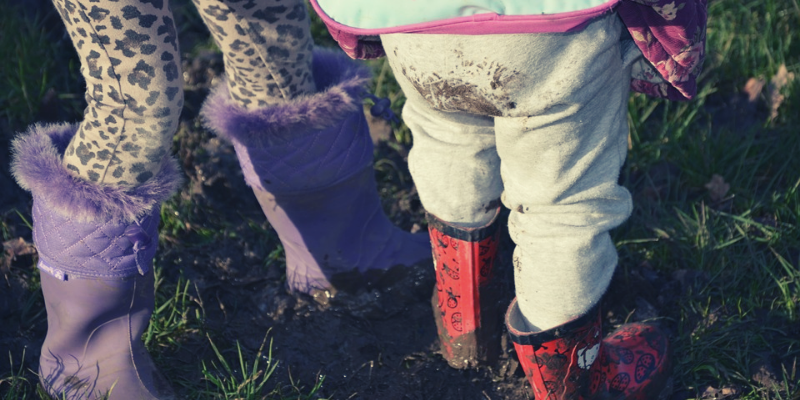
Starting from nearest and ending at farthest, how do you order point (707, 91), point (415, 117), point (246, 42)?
point (415, 117), point (246, 42), point (707, 91)

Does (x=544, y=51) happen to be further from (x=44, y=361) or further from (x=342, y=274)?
(x=44, y=361)

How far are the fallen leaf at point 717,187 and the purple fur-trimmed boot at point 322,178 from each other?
0.92 metres

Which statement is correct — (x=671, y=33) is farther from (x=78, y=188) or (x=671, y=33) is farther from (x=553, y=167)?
(x=78, y=188)

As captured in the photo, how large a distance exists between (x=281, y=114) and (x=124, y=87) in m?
0.47

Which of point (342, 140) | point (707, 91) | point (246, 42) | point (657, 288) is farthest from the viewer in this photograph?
point (707, 91)

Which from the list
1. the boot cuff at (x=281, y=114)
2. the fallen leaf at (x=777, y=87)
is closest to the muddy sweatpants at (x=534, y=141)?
the boot cuff at (x=281, y=114)

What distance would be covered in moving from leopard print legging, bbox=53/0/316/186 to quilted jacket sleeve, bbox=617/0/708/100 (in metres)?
0.88

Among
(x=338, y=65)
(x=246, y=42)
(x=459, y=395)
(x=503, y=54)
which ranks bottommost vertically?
(x=459, y=395)

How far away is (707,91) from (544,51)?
1675 millimetres

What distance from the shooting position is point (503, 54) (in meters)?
1.45

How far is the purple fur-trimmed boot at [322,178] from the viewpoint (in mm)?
2105

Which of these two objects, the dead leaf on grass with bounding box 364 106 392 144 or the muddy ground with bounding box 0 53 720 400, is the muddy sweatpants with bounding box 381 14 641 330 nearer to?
the muddy ground with bounding box 0 53 720 400

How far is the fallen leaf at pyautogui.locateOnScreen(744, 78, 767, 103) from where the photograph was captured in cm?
288

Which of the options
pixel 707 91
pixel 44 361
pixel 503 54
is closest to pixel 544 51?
pixel 503 54
